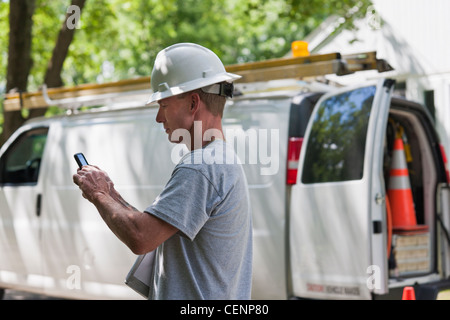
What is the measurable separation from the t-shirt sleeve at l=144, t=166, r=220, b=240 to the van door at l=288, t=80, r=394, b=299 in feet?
8.81

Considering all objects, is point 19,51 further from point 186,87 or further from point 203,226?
point 203,226

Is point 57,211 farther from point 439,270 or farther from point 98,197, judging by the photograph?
point 98,197

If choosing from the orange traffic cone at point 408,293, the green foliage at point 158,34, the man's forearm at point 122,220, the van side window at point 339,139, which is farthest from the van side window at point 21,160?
the green foliage at point 158,34

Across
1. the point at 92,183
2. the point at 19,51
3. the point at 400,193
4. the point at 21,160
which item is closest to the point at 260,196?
the point at 400,193

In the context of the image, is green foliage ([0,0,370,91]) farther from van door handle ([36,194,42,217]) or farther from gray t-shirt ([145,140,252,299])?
gray t-shirt ([145,140,252,299])

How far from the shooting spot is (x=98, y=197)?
7.16 ft

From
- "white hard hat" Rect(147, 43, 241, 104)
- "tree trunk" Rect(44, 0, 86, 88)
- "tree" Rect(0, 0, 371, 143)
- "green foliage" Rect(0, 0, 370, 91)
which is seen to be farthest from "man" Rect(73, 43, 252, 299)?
"green foliage" Rect(0, 0, 370, 91)

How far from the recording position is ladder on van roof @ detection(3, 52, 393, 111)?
4824 millimetres

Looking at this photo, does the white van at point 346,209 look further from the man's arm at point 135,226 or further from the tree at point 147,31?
the tree at point 147,31

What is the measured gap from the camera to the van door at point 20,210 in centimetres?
638

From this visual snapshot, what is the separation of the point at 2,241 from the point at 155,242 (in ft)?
16.5

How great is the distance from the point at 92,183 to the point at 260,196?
2837 mm
